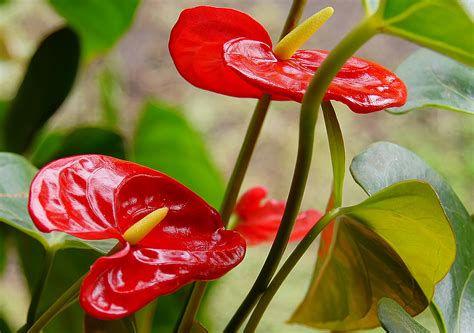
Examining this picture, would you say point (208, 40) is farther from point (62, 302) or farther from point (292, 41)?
point (62, 302)

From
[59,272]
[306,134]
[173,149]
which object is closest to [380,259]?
[306,134]

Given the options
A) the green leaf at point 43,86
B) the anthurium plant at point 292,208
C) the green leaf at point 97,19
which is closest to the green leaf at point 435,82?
the anthurium plant at point 292,208

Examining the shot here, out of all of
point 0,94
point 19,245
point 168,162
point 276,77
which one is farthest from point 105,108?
point 276,77

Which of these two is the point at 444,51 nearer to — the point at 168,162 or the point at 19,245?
the point at 19,245

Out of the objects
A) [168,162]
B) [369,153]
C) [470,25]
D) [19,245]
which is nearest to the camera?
[470,25]

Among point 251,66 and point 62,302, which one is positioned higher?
point 251,66

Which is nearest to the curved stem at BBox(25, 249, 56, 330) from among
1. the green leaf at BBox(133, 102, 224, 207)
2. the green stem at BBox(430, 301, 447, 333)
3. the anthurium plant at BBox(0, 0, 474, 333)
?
the anthurium plant at BBox(0, 0, 474, 333)

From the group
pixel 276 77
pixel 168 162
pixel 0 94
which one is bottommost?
pixel 0 94
